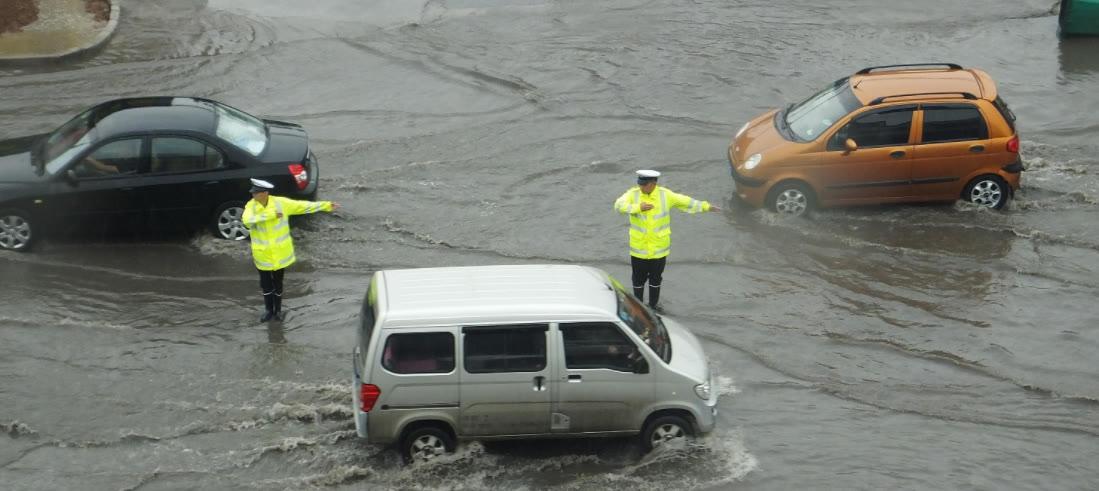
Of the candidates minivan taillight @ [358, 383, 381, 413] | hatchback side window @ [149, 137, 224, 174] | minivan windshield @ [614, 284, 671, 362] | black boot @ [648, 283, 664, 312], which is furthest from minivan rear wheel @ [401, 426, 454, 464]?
hatchback side window @ [149, 137, 224, 174]

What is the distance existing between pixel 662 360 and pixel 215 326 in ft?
16.3

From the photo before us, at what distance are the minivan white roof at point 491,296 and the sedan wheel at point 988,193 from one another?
261 inches

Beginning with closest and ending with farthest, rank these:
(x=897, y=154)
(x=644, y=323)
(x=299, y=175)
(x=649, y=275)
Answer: (x=644, y=323) → (x=649, y=275) → (x=299, y=175) → (x=897, y=154)

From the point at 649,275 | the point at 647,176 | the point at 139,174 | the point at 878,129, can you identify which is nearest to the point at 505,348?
the point at 647,176

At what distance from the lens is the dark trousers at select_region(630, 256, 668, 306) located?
38.3 ft

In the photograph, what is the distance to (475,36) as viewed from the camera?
20875mm

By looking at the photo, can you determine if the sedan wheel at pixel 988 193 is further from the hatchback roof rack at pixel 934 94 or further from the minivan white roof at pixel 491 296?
the minivan white roof at pixel 491 296

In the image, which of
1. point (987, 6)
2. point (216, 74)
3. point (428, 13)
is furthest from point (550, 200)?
point (987, 6)

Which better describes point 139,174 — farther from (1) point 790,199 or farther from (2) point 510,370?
(1) point 790,199

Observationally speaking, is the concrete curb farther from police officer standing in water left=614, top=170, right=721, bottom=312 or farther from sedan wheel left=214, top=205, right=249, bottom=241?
police officer standing in water left=614, top=170, right=721, bottom=312

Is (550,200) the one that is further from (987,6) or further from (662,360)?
(987,6)

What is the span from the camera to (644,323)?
9.48 m

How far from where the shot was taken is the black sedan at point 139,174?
12570mm

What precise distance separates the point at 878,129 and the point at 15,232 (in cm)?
1026
